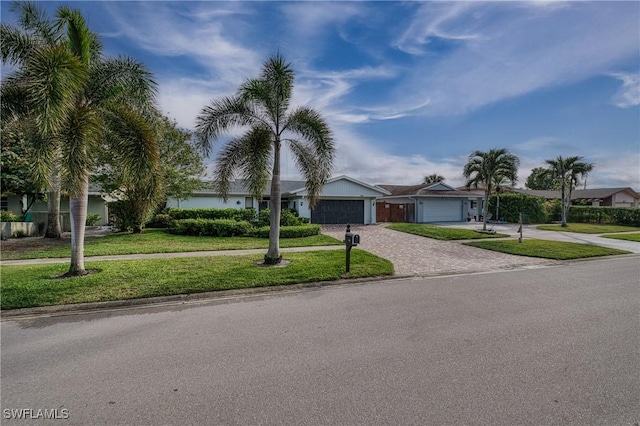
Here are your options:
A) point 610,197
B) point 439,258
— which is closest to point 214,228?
point 439,258

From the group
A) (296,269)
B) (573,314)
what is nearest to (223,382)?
(296,269)

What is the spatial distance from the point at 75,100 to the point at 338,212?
19.5m

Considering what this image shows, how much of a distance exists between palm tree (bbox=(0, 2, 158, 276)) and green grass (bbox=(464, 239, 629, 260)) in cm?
1321

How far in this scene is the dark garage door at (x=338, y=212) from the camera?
24.7 metres

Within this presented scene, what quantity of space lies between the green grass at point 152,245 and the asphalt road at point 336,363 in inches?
250

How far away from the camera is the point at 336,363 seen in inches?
143

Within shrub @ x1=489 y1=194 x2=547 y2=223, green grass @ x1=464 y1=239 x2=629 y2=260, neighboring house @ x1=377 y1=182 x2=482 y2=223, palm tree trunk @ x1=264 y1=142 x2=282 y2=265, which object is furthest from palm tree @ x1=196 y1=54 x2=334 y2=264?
shrub @ x1=489 y1=194 x2=547 y2=223

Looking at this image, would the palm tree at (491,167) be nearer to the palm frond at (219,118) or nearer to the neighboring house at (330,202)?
the neighboring house at (330,202)

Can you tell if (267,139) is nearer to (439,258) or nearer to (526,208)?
(439,258)

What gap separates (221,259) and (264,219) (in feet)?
30.7

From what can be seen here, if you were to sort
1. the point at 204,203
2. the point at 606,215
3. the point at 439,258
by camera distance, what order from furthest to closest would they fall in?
the point at 606,215 < the point at 204,203 < the point at 439,258

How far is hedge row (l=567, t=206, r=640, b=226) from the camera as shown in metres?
26.5

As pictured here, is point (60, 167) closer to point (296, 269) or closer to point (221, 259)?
point (221, 259)

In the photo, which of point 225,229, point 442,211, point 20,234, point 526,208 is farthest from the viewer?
point 442,211
